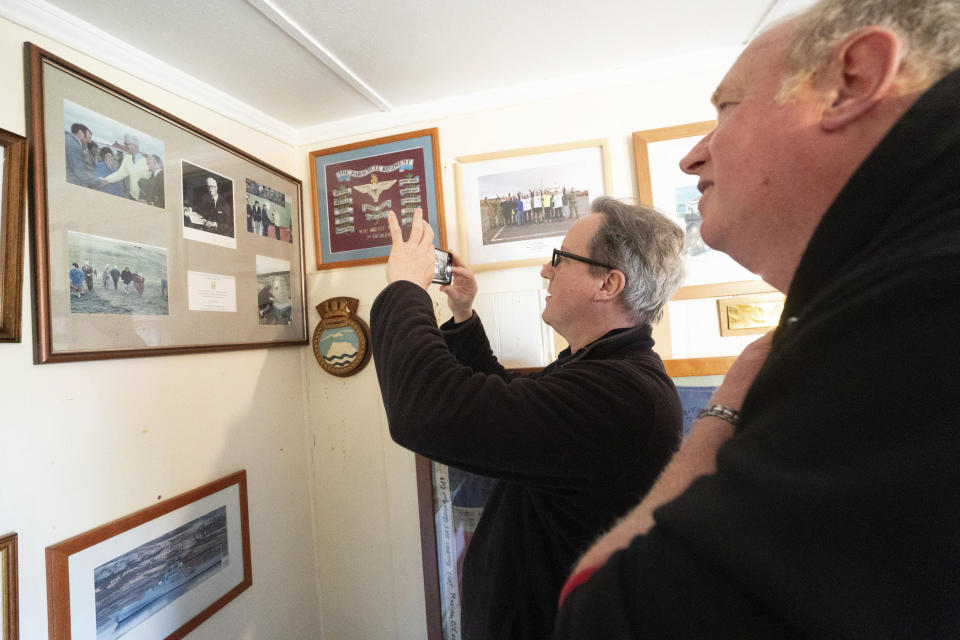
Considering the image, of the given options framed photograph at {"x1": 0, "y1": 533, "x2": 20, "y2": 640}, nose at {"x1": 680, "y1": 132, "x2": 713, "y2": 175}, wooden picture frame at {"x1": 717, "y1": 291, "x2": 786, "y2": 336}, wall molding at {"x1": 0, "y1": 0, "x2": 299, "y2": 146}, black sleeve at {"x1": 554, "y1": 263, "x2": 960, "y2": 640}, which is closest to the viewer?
black sleeve at {"x1": 554, "y1": 263, "x2": 960, "y2": 640}

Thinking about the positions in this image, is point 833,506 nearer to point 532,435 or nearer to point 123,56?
point 532,435

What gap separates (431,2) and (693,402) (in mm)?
1117

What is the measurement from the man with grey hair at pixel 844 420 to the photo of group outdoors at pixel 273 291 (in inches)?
44.8

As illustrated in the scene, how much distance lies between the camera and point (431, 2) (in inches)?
35.1

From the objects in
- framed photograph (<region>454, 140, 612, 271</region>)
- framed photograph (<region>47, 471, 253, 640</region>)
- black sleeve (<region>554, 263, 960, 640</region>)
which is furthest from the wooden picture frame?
framed photograph (<region>47, 471, 253, 640</region>)

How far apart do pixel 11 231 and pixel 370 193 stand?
813mm

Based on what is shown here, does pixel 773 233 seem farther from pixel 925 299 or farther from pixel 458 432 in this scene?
pixel 458 432

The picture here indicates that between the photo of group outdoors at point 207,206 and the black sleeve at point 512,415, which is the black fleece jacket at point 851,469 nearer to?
the black sleeve at point 512,415

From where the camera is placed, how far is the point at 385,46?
1.02 m

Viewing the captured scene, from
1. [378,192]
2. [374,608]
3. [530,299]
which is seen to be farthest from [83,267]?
[374,608]

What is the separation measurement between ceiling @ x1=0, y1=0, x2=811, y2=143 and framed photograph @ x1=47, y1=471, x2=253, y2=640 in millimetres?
956

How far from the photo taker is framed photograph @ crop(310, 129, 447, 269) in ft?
4.29

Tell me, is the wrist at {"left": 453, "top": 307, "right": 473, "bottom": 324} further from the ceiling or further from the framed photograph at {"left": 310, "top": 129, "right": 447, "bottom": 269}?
the ceiling

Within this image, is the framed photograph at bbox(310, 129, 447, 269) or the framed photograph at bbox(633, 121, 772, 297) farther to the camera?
the framed photograph at bbox(310, 129, 447, 269)
